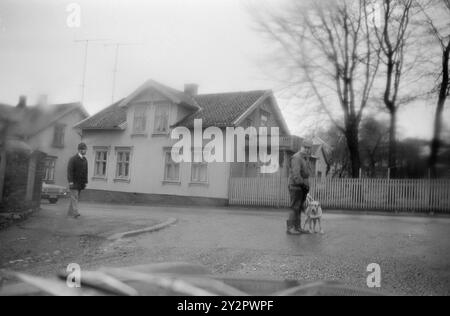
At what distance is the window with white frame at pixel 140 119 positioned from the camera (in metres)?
21.3

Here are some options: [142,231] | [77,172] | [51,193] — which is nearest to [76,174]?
[77,172]

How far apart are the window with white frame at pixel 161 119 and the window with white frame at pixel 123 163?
205cm

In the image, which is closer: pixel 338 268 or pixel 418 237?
pixel 338 268

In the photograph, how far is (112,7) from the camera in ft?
18.6

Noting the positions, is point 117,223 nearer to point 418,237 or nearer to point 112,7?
point 112,7

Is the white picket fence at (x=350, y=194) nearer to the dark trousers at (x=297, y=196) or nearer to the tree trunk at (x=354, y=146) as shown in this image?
the tree trunk at (x=354, y=146)

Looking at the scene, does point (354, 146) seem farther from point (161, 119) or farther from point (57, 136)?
point (161, 119)

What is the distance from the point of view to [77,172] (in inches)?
351

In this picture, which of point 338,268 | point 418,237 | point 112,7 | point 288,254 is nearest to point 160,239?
point 288,254

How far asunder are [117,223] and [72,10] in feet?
15.3
